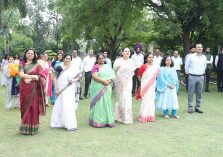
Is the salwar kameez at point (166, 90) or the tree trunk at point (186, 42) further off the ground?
the tree trunk at point (186, 42)

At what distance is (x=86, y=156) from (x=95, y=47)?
24921 mm

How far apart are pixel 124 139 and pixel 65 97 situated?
5.52 feet

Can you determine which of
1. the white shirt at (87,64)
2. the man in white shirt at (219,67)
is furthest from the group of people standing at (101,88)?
the man in white shirt at (219,67)

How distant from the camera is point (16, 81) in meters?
10.9

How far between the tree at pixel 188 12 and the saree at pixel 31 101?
959 cm

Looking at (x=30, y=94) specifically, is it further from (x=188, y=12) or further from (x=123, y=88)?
(x=188, y=12)

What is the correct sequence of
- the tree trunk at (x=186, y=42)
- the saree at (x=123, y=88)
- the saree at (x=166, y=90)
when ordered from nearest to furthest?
the saree at (x=123, y=88) < the saree at (x=166, y=90) < the tree trunk at (x=186, y=42)

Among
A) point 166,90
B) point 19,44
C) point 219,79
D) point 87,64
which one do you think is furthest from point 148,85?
point 19,44

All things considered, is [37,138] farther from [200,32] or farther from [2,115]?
[200,32]

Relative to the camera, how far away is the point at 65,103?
8047 millimetres

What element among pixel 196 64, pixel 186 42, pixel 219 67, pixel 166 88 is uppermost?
pixel 186 42

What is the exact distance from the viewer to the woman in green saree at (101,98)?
8.32 m

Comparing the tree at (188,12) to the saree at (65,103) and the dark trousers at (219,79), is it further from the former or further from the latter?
the saree at (65,103)

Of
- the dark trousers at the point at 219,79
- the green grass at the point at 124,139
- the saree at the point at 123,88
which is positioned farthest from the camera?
the dark trousers at the point at 219,79
